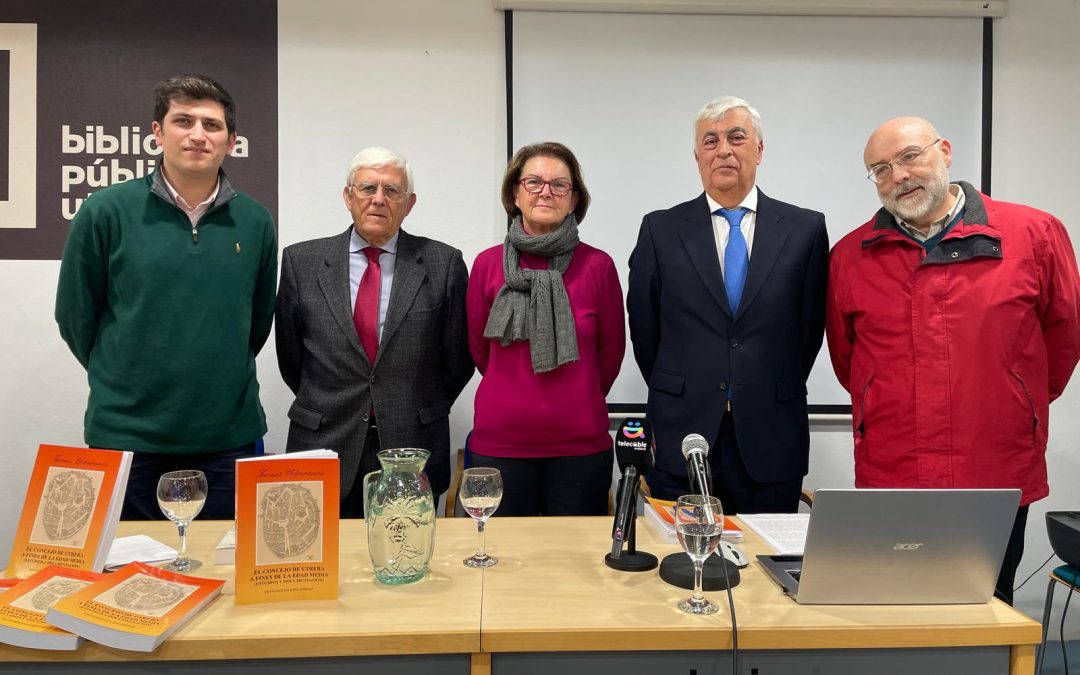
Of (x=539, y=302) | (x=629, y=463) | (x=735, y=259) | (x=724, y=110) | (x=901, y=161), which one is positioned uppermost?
(x=724, y=110)

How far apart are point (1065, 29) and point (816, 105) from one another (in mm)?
1176

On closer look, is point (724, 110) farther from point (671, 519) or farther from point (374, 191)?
point (671, 519)

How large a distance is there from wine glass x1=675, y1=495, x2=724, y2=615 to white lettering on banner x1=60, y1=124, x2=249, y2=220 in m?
2.86

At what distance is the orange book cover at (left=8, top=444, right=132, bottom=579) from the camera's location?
1.39m

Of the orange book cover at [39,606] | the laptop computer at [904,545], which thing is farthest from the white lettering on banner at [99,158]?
the laptop computer at [904,545]

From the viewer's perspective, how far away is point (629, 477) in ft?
4.82

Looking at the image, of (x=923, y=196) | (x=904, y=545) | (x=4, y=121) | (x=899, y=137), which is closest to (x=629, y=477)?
(x=904, y=545)

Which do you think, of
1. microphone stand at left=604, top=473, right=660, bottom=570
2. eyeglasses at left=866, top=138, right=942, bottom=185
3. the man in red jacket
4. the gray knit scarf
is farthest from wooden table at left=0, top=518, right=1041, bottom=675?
eyeglasses at left=866, top=138, right=942, bottom=185

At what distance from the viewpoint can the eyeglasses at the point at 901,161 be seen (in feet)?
6.95

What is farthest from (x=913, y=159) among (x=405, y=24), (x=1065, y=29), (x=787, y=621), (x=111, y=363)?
(x=111, y=363)

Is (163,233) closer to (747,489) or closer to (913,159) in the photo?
(747,489)

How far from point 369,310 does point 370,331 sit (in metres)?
0.07

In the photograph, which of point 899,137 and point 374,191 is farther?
point 374,191

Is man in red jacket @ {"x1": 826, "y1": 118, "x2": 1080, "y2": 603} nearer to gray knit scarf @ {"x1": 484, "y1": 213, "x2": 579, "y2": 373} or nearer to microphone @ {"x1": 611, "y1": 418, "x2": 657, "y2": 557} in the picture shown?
gray knit scarf @ {"x1": 484, "y1": 213, "x2": 579, "y2": 373}
